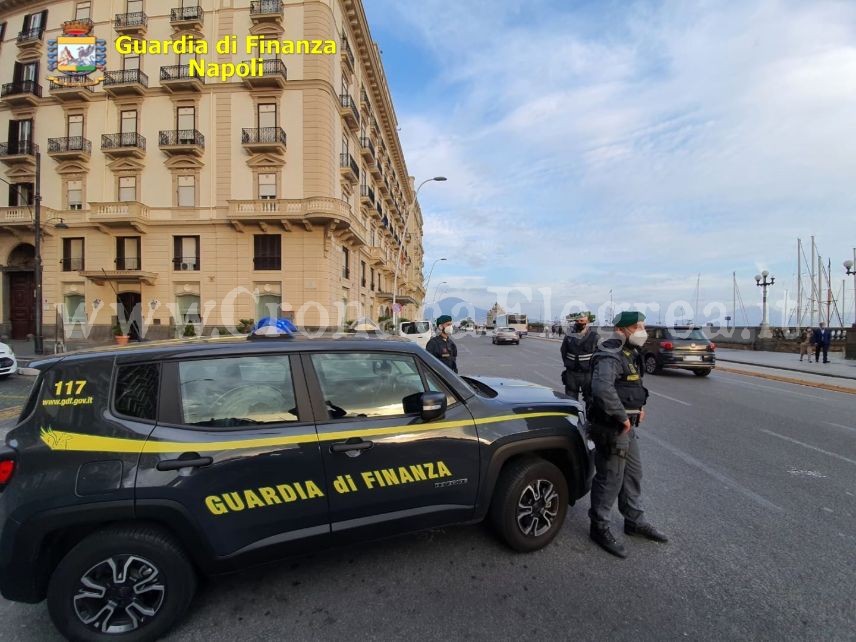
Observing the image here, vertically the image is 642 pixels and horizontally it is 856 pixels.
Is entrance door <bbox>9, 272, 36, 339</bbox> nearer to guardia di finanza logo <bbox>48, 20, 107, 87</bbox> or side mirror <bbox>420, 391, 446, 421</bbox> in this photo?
guardia di finanza logo <bbox>48, 20, 107, 87</bbox>

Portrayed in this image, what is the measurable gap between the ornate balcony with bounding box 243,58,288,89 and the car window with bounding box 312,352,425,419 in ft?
84.7

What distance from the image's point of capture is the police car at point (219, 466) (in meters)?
2.10

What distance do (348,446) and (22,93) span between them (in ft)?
122

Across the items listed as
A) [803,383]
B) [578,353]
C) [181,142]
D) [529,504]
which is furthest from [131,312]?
[803,383]

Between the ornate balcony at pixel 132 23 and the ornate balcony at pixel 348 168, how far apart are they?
13791mm

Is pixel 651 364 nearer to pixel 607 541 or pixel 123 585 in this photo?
pixel 607 541

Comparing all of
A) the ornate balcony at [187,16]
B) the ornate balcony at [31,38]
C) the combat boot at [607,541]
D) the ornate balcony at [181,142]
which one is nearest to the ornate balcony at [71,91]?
the ornate balcony at [31,38]

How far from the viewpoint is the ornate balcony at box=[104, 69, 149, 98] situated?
23.9 meters

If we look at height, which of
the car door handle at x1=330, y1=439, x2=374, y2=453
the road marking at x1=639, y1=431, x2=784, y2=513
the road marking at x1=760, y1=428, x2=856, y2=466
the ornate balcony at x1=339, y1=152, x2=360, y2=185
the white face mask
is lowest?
the road marking at x1=760, y1=428, x2=856, y2=466

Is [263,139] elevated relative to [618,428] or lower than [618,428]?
elevated

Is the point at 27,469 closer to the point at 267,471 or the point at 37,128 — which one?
the point at 267,471

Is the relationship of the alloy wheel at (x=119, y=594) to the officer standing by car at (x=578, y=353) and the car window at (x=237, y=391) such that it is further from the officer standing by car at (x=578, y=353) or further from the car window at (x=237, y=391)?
the officer standing by car at (x=578, y=353)

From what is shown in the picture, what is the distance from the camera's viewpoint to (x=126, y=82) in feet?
78.8

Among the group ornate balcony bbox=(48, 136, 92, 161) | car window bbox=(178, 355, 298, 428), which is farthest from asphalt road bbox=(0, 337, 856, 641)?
ornate balcony bbox=(48, 136, 92, 161)
